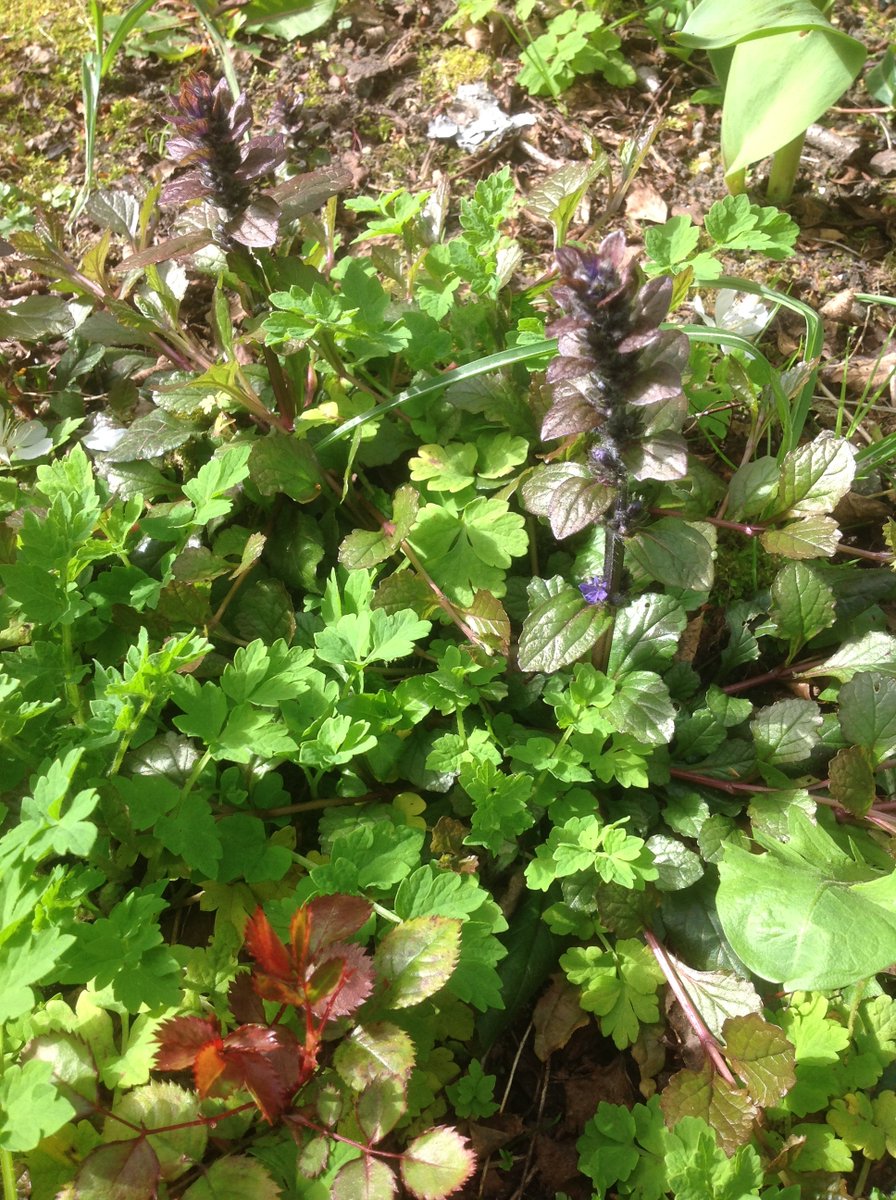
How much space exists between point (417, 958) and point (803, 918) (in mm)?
662

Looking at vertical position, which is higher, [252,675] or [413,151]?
[413,151]

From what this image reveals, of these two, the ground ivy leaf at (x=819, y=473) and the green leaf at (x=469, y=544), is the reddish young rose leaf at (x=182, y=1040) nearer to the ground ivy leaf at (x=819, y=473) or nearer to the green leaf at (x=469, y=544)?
the green leaf at (x=469, y=544)

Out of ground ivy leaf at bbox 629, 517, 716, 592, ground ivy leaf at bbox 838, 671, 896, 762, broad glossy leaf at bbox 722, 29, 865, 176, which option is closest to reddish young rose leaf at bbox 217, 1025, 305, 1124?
ground ivy leaf at bbox 629, 517, 716, 592

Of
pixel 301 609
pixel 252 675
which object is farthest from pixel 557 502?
pixel 301 609

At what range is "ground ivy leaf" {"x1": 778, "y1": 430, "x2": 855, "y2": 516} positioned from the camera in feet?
6.31

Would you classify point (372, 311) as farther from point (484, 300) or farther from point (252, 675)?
point (252, 675)

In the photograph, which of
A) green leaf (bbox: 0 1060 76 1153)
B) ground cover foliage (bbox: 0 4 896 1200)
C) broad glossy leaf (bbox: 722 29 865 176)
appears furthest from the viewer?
broad glossy leaf (bbox: 722 29 865 176)

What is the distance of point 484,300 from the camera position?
2.20 m

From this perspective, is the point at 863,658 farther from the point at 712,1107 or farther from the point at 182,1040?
the point at 182,1040

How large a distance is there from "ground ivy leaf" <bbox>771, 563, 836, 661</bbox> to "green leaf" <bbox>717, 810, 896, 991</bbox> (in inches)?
21.2

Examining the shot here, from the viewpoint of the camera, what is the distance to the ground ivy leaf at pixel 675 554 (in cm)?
156

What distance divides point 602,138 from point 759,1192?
308 centimetres

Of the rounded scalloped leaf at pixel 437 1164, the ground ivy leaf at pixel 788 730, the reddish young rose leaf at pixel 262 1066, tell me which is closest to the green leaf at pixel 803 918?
the ground ivy leaf at pixel 788 730

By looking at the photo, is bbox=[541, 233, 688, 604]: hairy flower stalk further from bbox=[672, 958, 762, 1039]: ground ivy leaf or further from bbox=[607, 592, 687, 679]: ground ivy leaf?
bbox=[672, 958, 762, 1039]: ground ivy leaf
